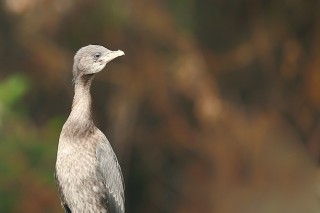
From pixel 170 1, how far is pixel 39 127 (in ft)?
6.01

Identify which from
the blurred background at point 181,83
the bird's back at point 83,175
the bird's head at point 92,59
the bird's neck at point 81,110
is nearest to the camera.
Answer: the bird's head at point 92,59

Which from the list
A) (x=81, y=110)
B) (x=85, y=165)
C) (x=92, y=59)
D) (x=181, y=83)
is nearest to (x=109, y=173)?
(x=85, y=165)

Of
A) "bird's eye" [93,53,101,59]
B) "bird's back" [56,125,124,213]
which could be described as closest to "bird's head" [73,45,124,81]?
"bird's eye" [93,53,101,59]

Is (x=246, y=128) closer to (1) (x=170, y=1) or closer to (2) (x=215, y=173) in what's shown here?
(2) (x=215, y=173)

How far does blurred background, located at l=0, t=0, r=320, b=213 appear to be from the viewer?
10.2 metres

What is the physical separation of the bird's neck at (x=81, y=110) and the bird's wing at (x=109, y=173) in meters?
0.14

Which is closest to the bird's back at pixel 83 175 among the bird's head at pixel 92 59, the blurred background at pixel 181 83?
the bird's head at pixel 92 59

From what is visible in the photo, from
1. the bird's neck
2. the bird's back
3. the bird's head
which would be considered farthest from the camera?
the bird's back

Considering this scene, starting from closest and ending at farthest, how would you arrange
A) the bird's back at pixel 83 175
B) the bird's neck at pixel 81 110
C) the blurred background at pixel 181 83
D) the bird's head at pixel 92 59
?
the bird's head at pixel 92 59
the bird's neck at pixel 81 110
the bird's back at pixel 83 175
the blurred background at pixel 181 83

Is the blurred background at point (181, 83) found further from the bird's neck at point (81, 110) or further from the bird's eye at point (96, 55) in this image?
the bird's eye at point (96, 55)

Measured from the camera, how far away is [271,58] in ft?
34.0

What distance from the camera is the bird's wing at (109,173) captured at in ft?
17.0

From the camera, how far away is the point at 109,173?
5219 millimetres

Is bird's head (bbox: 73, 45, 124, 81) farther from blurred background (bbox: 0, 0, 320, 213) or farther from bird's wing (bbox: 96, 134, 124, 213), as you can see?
blurred background (bbox: 0, 0, 320, 213)
